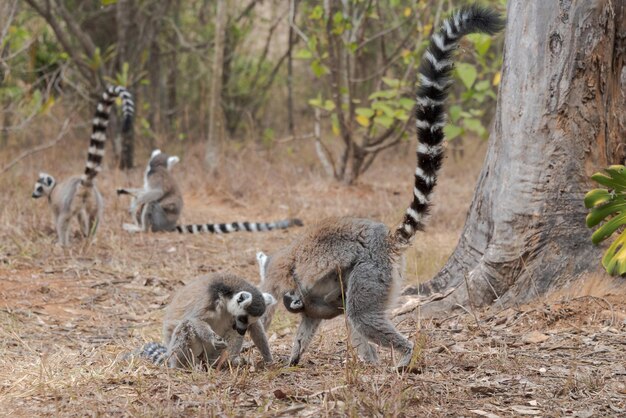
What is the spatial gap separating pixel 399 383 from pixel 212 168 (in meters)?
8.82

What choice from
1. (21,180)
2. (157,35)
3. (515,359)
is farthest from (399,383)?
(157,35)

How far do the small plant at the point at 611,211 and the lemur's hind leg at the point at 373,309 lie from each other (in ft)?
4.47

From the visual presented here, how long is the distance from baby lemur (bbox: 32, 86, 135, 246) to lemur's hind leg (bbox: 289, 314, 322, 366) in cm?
440

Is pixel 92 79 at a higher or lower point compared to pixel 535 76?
higher

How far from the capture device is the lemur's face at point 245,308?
4.16m

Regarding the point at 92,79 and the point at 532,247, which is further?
the point at 92,79

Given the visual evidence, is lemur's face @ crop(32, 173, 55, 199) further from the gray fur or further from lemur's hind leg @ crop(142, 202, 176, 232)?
lemur's hind leg @ crop(142, 202, 176, 232)

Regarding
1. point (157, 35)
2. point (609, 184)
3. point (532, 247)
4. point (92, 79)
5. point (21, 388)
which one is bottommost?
point (21, 388)

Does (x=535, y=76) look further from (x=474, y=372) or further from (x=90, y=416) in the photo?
(x=90, y=416)

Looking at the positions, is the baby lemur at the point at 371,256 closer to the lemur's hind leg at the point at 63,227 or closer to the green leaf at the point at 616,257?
the green leaf at the point at 616,257

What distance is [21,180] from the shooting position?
10570 mm

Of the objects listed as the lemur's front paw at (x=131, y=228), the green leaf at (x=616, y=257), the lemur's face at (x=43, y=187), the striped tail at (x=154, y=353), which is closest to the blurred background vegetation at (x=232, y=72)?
the lemur's face at (x=43, y=187)

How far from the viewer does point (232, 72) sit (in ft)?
50.7

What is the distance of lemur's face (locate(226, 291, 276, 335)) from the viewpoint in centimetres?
416
